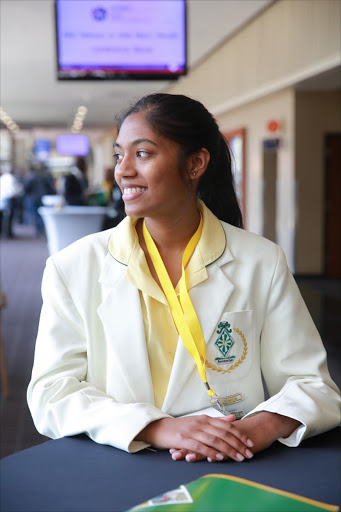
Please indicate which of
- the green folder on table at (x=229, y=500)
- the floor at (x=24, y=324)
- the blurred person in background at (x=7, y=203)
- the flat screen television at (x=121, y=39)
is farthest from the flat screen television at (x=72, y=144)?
the green folder on table at (x=229, y=500)

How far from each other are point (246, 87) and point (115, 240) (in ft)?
28.5

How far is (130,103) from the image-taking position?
173 cm

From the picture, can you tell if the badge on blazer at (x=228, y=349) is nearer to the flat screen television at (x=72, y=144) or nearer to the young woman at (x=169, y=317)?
the young woman at (x=169, y=317)

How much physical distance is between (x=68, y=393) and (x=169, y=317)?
10.8 inches

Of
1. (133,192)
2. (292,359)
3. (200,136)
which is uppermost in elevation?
(200,136)

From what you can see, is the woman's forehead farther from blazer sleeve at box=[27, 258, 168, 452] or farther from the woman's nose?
blazer sleeve at box=[27, 258, 168, 452]

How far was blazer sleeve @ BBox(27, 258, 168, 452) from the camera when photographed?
1345mm

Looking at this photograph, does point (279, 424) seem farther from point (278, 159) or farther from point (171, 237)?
point (278, 159)

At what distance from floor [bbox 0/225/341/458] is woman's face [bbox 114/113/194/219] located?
2.36 meters

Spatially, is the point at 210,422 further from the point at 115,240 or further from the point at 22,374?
the point at 22,374

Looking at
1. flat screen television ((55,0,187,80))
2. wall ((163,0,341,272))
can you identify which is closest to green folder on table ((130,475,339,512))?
flat screen television ((55,0,187,80))

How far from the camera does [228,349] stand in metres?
1.52

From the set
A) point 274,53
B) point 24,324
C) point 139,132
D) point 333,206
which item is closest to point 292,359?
point 139,132

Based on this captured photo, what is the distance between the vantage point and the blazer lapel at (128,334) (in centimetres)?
148
